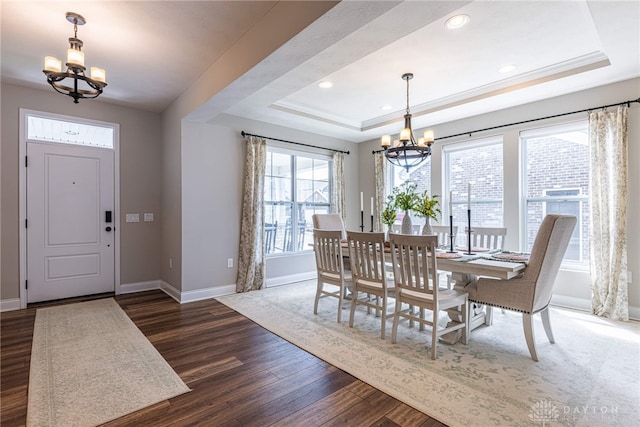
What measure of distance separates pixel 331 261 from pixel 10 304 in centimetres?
402

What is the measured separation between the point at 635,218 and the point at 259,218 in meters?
4.64

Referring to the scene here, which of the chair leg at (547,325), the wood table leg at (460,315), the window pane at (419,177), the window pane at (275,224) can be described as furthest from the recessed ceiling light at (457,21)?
the window pane at (275,224)

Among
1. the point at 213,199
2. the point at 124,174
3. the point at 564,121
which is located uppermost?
the point at 564,121

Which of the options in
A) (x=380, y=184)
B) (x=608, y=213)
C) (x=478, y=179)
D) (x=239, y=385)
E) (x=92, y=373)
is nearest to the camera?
(x=239, y=385)

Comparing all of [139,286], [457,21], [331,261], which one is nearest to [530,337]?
[331,261]

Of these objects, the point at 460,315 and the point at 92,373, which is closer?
the point at 92,373

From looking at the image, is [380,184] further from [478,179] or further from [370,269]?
[370,269]

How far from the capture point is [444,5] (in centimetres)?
190

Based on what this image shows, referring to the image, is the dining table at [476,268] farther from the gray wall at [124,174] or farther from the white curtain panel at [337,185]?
the gray wall at [124,174]

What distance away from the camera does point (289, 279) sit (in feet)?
17.4

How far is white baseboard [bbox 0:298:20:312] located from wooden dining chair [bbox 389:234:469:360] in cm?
456

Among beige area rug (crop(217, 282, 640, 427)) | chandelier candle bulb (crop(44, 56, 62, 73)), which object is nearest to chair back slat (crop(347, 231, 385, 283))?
beige area rug (crop(217, 282, 640, 427))

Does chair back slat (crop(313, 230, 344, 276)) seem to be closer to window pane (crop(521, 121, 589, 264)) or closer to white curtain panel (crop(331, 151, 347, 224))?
white curtain panel (crop(331, 151, 347, 224))

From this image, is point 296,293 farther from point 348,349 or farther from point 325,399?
point 325,399
